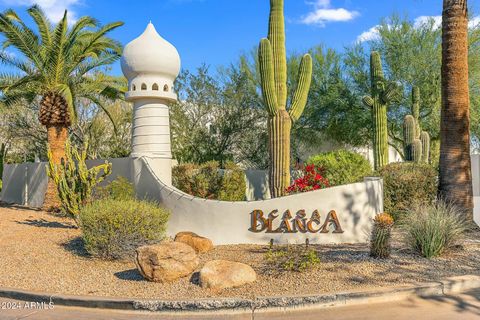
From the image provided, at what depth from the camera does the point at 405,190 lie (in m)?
11.9

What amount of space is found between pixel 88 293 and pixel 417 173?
28.9ft

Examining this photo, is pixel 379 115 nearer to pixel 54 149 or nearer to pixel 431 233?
pixel 431 233

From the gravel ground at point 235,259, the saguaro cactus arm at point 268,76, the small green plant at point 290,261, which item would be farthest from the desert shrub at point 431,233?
the saguaro cactus arm at point 268,76

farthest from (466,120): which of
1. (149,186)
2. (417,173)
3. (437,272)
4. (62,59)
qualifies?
(62,59)

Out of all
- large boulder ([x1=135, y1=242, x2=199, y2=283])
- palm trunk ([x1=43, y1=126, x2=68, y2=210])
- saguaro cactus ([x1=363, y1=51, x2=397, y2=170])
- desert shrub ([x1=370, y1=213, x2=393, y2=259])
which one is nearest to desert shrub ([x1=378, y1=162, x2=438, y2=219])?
desert shrub ([x1=370, y1=213, x2=393, y2=259])

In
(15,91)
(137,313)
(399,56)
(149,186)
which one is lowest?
(137,313)

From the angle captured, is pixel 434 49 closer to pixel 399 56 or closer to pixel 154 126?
pixel 399 56

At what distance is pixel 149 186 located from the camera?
1127 cm

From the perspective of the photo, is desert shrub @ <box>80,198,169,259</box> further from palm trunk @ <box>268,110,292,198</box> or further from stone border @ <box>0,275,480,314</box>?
palm trunk @ <box>268,110,292,198</box>

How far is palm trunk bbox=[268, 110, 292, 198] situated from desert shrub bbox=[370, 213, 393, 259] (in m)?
4.92

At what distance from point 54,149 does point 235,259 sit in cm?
1029

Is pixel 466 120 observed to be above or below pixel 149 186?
above

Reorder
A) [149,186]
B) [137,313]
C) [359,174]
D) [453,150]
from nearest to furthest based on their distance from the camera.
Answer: [137,313] → [453,150] → [149,186] → [359,174]

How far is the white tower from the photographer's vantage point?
1228 centimetres
